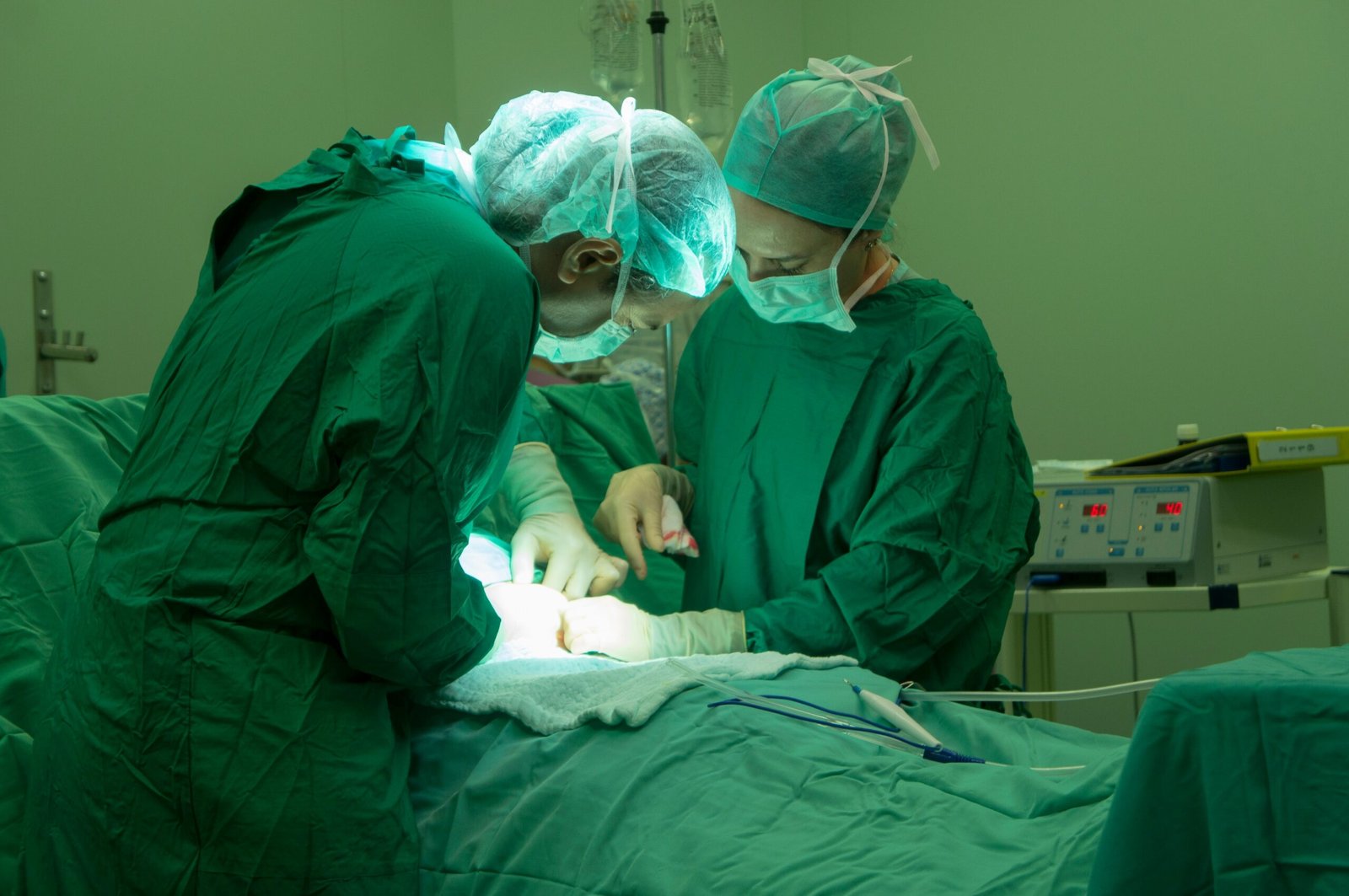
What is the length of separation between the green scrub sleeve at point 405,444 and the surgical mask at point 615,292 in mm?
147

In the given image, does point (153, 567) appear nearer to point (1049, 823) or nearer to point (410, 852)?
point (410, 852)

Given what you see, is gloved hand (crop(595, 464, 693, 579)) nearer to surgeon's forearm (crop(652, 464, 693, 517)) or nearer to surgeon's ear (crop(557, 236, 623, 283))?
surgeon's forearm (crop(652, 464, 693, 517))

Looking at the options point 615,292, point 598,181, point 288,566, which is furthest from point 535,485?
point 288,566

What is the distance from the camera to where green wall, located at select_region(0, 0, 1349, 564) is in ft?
9.25

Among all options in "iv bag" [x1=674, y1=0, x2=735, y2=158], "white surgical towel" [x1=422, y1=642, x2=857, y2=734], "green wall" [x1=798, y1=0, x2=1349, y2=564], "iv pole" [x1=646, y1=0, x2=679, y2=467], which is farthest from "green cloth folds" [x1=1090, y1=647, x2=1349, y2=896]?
"green wall" [x1=798, y1=0, x2=1349, y2=564]

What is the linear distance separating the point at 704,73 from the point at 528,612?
5.49 ft

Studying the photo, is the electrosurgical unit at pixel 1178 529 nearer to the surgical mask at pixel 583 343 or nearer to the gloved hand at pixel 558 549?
the gloved hand at pixel 558 549

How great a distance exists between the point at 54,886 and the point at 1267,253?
331 centimetres

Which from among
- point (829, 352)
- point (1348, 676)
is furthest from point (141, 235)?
point (1348, 676)

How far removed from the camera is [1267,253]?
335 cm

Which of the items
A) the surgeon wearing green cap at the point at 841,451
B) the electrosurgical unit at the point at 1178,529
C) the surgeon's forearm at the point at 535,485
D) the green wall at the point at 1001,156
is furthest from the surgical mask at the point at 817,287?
the green wall at the point at 1001,156

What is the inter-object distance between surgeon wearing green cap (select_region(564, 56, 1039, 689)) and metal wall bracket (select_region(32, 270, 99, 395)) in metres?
Answer: 1.52

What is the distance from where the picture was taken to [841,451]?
6.20 feet

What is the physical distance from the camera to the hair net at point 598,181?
1.31 meters
